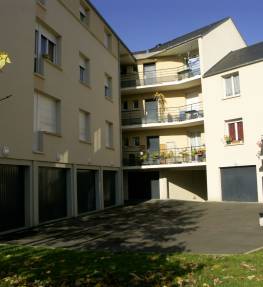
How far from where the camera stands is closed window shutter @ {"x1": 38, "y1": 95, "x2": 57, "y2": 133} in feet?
54.4

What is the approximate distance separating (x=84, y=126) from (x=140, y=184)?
9849mm

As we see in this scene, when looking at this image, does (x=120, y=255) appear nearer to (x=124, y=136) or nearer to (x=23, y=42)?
(x=23, y=42)

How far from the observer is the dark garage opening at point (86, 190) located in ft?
64.8

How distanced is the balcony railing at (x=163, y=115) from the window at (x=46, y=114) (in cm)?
1096

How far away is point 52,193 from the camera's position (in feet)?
55.7

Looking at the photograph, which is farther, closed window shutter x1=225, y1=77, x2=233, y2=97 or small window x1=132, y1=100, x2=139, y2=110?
small window x1=132, y1=100, x2=139, y2=110

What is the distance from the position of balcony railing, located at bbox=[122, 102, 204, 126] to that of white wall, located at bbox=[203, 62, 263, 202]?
6.44ft

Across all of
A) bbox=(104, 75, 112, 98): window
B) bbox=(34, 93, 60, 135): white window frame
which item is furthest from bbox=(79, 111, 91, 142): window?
bbox=(104, 75, 112, 98): window

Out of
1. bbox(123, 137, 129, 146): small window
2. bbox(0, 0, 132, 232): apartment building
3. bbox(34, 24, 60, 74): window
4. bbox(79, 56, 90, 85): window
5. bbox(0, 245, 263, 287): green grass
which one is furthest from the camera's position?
bbox(123, 137, 129, 146): small window

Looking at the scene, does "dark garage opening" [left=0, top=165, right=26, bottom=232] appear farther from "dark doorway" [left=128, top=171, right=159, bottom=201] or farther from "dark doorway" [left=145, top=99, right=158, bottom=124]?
"dark doorway" [left=128, top=171, right=159, bottom=201]

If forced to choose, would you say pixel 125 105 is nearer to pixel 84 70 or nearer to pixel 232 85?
pixel 84 70

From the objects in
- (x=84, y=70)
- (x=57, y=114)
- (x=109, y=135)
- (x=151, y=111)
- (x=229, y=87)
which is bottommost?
(x=109, y=135)

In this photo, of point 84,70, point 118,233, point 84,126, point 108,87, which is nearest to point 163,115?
point 108,87

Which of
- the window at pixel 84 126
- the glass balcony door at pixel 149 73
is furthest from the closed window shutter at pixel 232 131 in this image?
the window at pixel 84 126
